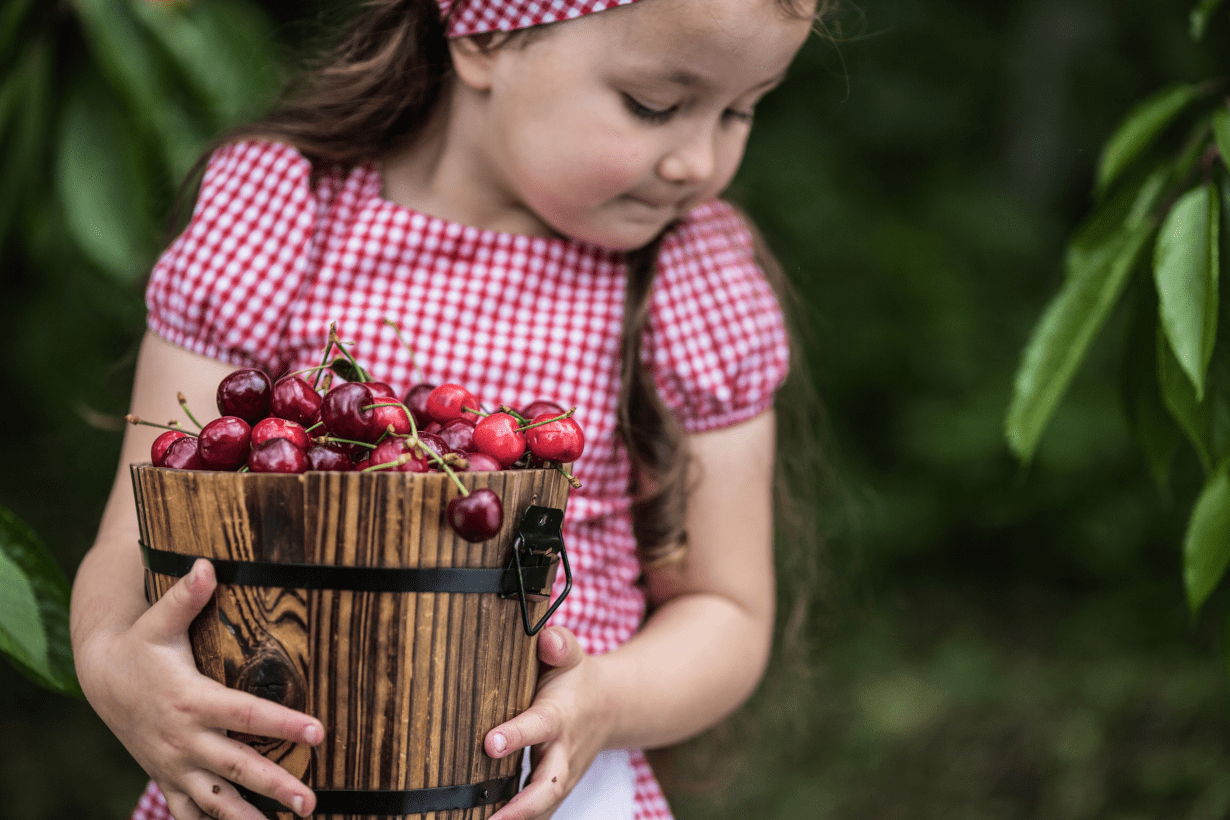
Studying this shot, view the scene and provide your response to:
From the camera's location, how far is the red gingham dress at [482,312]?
1.17 metres

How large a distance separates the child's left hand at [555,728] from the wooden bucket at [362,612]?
35mm

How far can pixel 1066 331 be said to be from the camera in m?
1.24

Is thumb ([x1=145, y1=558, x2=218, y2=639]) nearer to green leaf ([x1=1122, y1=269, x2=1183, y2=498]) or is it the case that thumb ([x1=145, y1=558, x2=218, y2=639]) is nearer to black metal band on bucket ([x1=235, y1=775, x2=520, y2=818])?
black metal band on bucket ([x1=235, y1=775, x2=520, y2=818])

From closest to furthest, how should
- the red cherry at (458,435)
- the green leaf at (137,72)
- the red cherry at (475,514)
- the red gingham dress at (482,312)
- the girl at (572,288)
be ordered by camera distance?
the red cherry at (475,514)
the red cherry at (458,435)
the girl at (572,288)
the red gingham dress at (482,312)
the green leaf at (137,72)

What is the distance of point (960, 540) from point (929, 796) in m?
1.55

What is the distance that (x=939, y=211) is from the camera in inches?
181

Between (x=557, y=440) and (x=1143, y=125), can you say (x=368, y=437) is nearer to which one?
(x=557, y=440)

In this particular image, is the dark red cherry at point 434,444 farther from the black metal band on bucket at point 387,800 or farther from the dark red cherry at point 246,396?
the black metal band on bucket at point 387,800

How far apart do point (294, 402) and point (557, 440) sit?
222 millimetres

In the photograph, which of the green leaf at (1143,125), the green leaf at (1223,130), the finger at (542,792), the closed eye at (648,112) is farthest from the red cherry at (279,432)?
the green leaf at (1143,125)

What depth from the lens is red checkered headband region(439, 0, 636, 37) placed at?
108cm

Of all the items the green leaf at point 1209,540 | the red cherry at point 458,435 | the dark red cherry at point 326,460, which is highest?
the dark red cherry at point 326,460

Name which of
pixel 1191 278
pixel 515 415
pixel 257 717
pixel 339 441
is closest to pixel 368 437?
pixel 339 441

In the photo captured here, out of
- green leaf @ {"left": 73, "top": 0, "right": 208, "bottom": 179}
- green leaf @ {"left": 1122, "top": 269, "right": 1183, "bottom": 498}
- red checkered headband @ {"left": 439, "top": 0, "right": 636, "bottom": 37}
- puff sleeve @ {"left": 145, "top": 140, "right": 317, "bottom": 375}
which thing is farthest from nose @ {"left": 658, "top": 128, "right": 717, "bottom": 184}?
green leaf @ {"left": 73, "top": 0, "right": 208, "bottom": 179}
